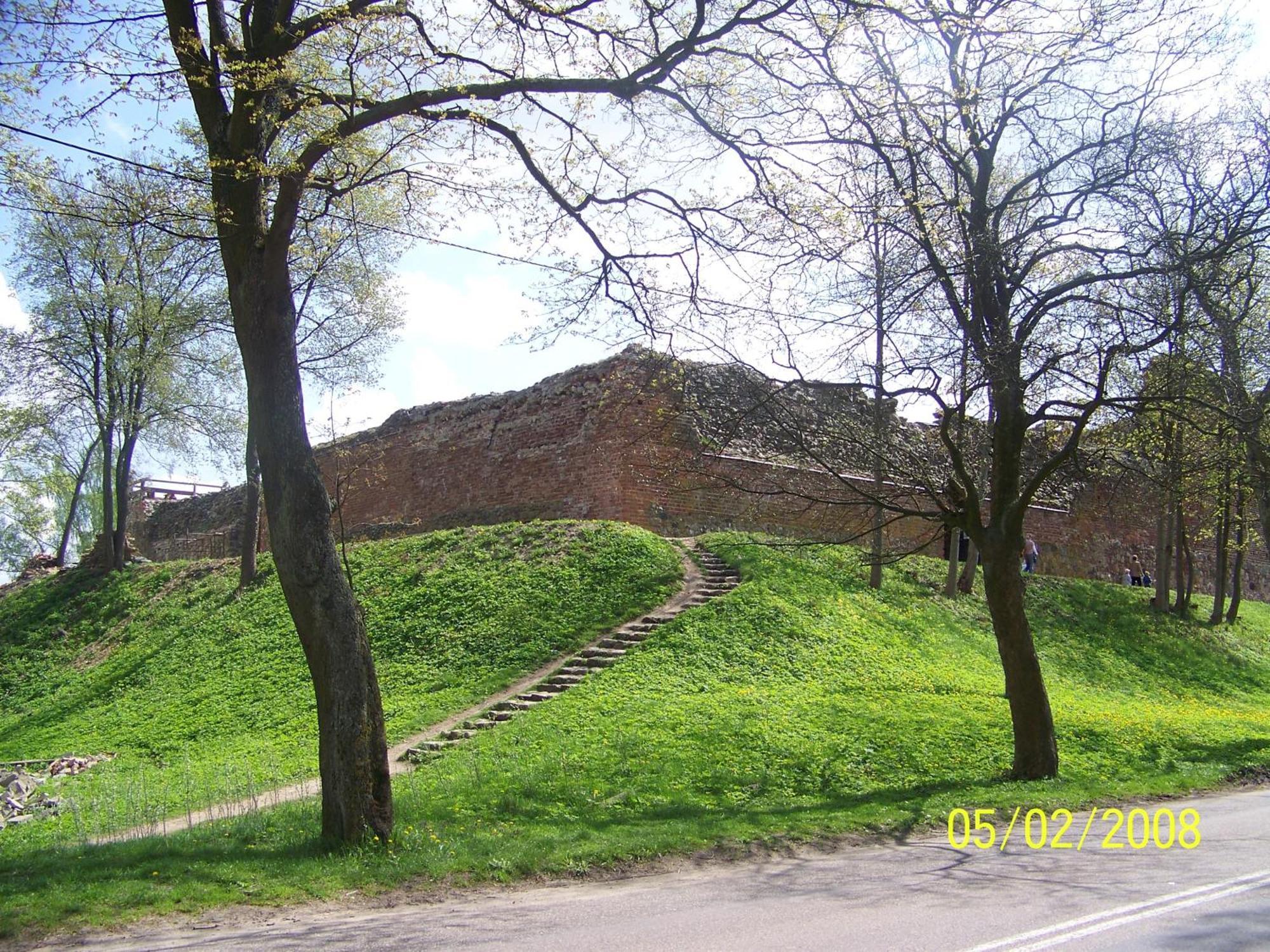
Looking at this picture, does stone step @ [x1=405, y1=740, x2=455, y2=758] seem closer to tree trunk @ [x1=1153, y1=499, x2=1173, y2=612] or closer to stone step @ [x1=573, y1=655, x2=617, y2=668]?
stone step @ [x1=573, y1=655, x2=617, y2=668]

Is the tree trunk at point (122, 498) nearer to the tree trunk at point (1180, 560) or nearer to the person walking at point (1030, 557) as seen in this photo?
the person walking at point (1030, 557)

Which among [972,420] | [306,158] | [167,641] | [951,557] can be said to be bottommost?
[167,641]

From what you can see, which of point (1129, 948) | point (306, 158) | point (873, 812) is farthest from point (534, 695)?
point (1129, 948)

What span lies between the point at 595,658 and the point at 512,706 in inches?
79.0

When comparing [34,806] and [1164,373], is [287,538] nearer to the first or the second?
[34,806]

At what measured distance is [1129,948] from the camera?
5.27m

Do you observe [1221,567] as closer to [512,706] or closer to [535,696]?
[535,696]

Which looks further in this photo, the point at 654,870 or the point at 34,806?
the point at 34,806

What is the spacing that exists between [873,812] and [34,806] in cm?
943

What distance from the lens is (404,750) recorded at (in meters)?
12.5

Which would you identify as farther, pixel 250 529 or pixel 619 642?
pixel 250 529

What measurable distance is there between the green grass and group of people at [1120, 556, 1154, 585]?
28.9 feet

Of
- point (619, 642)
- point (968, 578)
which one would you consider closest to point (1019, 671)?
point (619, 642)
